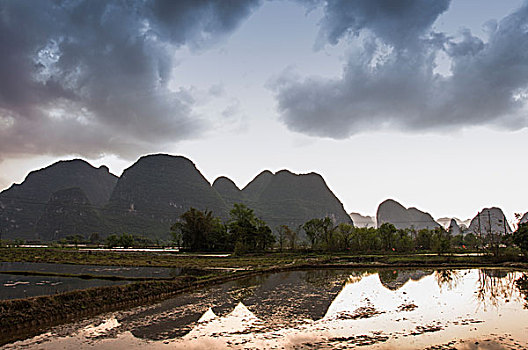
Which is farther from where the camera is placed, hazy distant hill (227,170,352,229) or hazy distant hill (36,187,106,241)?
hazy distant hill (227,170,352,229)

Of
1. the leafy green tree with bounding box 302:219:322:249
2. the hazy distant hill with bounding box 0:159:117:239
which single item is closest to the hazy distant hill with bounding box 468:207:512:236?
the leafy green tree with bounding box 302:219:322:249

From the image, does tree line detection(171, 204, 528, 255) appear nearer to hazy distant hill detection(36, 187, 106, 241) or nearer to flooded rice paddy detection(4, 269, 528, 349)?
flooded rice paddy detection(4, 269, 528, 349)

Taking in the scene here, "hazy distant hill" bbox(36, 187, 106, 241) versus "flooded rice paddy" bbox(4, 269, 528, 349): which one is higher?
"hazy distant hill" bbox(36, 187, 106, 241)

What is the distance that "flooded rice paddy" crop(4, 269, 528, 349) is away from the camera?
8.62 m

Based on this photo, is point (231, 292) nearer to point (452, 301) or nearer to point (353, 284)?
point (353, 284)

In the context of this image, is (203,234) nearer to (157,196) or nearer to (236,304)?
(236,304)

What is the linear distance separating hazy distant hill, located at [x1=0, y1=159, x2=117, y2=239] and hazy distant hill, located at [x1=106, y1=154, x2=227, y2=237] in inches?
1178

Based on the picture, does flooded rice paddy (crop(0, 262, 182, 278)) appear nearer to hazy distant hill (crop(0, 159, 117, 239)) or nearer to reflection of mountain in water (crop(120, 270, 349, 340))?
reflection of mountain in water (crop(120, 270, 349, 340))

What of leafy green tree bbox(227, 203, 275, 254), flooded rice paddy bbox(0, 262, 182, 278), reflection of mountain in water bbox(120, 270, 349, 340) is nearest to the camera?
reflection of mountain in water bbox(120, 270, 349, 340)

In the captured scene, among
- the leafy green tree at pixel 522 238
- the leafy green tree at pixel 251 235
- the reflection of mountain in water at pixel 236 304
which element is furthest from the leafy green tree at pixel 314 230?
the reflection of mountain in water at pixel 236 304

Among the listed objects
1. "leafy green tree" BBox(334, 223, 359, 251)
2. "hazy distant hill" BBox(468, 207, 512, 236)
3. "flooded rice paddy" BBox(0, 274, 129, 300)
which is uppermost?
"hazy distant hill" BBox(468, 207, 512, 236)

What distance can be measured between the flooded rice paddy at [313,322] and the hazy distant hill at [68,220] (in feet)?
357

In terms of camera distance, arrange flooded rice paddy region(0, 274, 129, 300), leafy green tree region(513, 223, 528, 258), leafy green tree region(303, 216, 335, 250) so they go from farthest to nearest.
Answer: leafy green tree region(303, 216, 335, 250), leafy green tree region(513, 223, 528, 258), flooded rice paddy region(0, 274, 129, 300)

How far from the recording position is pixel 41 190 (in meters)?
166
